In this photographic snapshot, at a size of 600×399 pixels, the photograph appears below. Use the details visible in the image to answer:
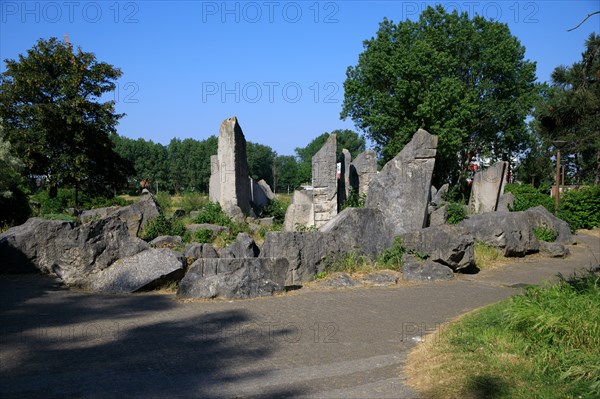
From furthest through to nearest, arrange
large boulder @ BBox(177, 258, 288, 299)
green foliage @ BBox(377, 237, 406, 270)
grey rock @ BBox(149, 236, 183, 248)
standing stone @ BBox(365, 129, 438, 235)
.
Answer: grey rock @ BBox(149, 236, 183, 248)
standing stone @ BBox(365, 129, 438, 235)
green foliage @ BBox(377, 237, 406, 270)
large boulder @ BBox(177, 258, 288, 299)

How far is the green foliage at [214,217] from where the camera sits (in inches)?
650

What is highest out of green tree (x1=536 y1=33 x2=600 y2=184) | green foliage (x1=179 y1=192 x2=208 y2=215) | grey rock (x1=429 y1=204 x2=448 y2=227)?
green tree (x1=536 y1=33 x2=600 y2=184)

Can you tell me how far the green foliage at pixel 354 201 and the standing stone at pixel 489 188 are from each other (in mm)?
4689

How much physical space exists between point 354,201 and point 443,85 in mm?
17907

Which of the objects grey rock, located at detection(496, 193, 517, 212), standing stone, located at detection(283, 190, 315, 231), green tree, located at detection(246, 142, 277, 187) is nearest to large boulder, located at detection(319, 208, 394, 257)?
standing stone, located at detection(283, 190, 315, 231)

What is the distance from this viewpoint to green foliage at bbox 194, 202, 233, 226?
16.5m

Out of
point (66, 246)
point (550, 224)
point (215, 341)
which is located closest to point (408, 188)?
point (550, 224)

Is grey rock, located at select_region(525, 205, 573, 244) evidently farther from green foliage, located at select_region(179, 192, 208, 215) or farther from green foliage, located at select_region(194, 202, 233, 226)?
green foliage, located at select_region(179, 192, 208, 215)

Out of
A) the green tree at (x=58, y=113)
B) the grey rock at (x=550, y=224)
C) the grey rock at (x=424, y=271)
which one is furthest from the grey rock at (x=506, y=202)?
the green tree at (x=58, y=113)

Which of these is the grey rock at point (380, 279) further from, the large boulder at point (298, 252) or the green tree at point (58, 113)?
the green tree at point (58, 113)

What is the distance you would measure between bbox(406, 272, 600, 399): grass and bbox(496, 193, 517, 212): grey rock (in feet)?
45.2

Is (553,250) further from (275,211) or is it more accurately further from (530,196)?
(275,211)

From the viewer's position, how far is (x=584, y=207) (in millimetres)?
23562

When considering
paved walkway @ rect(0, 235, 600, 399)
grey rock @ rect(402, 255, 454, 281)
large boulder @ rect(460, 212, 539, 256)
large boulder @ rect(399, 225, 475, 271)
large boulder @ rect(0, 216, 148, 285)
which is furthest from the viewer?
large boulder @ rect(460, 212, 539, 256)
